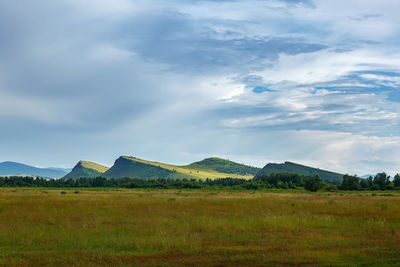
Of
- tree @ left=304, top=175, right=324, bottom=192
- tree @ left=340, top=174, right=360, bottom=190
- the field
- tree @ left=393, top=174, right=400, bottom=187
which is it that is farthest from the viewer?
tree @ left=393, top=174, right=400, bottom=187

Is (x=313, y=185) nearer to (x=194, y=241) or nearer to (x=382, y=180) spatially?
(x=382, y=180)

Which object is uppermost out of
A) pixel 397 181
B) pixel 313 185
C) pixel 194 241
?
pixel 397 181

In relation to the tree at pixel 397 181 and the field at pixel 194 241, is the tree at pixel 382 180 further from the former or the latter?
the field at pixel 194 241

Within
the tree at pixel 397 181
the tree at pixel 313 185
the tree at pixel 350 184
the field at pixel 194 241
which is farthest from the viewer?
the tree at pixel 397 181

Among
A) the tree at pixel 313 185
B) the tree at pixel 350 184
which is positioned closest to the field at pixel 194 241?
the tree at pixel 313 185

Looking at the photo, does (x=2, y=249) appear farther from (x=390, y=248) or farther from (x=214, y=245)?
(x=390, y=248)

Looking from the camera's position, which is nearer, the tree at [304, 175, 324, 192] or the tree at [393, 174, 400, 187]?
the tree at [304, 175, 324, 192]

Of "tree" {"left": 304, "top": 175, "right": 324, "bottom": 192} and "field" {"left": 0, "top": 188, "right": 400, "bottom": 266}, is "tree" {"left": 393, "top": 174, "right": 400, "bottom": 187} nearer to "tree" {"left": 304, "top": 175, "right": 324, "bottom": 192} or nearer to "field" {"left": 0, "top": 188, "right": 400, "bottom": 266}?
"tree" {"left": 304, "top": 175, "right": 324, "bottom": 192}

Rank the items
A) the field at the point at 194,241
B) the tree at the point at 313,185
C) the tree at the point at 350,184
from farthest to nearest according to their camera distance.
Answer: the tree at the point at 350,184, the tree at the point at 313,185, the field at the point at 194,241

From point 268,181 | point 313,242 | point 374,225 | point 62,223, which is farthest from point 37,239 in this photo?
point 268,181

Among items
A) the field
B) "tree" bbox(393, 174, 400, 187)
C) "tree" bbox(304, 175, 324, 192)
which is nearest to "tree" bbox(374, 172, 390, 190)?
"tree" bbox(393, 174, 400, 187)

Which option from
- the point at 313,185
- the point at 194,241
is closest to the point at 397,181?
the point at 313,185

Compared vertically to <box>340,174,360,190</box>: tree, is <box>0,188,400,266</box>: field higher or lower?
lower

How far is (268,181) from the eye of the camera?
574ft
